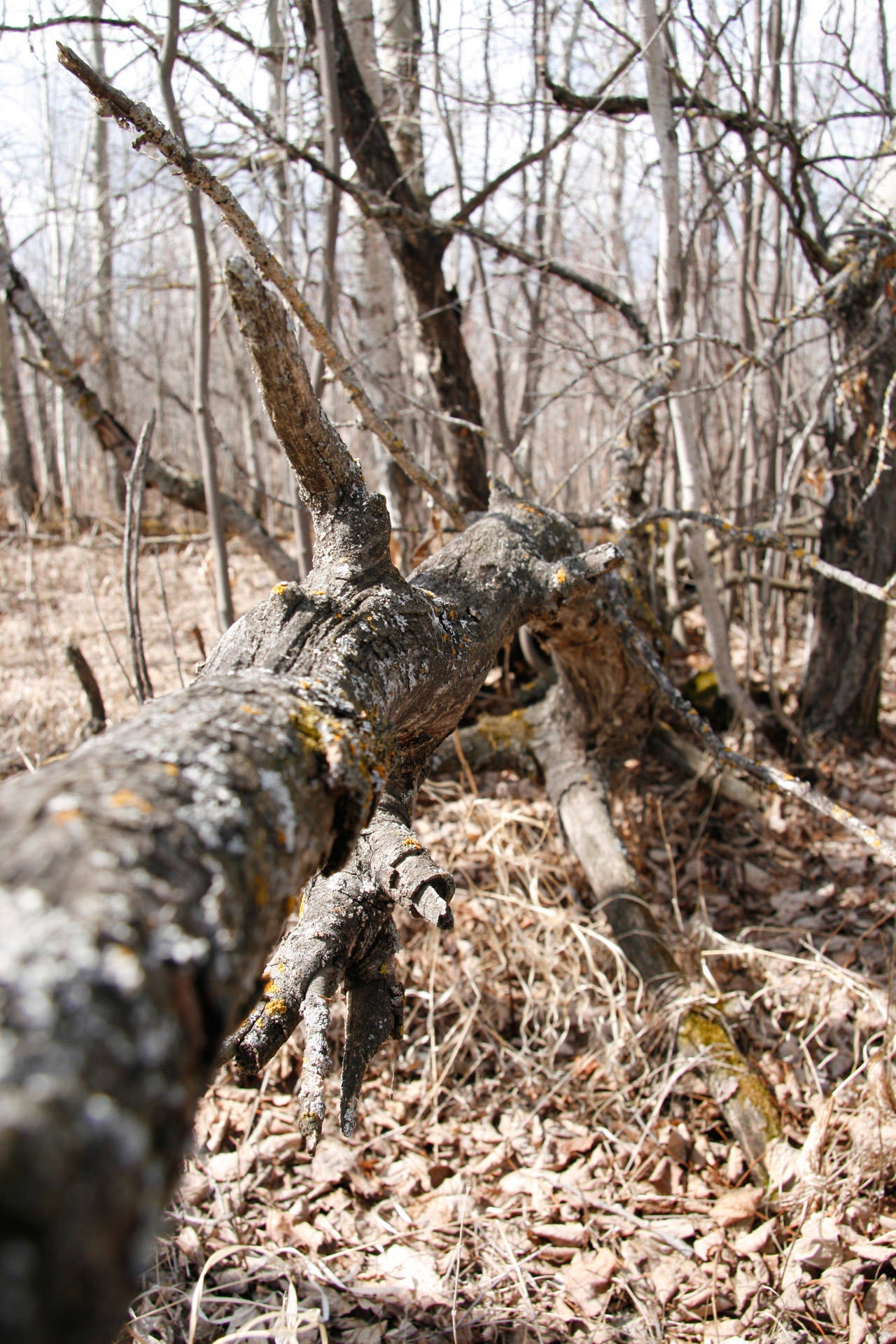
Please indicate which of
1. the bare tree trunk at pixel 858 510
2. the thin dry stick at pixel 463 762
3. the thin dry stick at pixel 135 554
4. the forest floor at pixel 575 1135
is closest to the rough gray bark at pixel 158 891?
the forest floor at pixel 575 1135

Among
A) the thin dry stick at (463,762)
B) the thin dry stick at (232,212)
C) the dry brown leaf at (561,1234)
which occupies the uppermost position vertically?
the thin dry stick at (232,212)

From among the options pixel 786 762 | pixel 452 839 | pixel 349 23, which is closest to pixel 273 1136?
pixel 452 839

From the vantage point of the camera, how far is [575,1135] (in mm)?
2488

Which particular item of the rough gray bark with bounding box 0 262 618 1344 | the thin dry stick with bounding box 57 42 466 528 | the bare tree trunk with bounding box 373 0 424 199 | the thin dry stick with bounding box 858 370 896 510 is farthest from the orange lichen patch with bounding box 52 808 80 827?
the bare tree trunk with bounding box 373 0 424 199

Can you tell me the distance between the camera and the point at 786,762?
13.2ft

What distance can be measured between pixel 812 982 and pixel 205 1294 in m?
2.20

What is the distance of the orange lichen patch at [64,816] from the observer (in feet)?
2.03

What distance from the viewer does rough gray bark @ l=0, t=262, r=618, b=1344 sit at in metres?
0.45

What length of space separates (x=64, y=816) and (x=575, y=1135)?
2454mm

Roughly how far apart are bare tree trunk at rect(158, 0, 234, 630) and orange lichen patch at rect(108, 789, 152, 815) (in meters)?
2.39

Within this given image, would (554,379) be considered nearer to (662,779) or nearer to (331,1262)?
(662,779)

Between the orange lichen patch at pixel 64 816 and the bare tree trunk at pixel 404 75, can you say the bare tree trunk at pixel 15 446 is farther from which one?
the orange lichen patch at pixel 64 816

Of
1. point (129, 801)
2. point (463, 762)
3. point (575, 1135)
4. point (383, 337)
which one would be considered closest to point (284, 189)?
point (383, 337)

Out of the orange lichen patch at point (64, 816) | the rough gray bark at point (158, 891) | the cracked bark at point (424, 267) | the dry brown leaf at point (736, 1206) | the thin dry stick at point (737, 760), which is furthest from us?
the cracked bark at point (424, 267)
